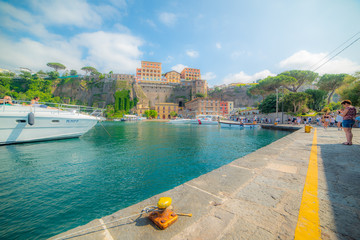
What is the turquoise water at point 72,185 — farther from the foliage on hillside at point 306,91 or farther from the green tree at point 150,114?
the green tree at point 150,114

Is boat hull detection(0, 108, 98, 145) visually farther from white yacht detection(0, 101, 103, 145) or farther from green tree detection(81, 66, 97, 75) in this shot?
green tree detection(81, 66, 97, 75)

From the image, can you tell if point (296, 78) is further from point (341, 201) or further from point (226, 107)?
point (341, 201)

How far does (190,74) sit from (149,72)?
2619cm

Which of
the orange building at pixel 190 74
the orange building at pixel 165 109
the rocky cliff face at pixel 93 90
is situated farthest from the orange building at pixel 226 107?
the rocky cliff face at pixel 93 90

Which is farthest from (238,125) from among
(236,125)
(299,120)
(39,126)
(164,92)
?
(164,92)

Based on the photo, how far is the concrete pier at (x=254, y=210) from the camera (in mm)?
1450

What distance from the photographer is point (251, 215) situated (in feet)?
5.74

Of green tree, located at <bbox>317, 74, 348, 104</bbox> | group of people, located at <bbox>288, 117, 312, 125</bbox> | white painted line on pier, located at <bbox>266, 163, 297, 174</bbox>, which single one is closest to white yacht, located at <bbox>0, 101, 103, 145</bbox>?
white painted line on pier, located at <bbox>266, 163, 297, 174</bbox>

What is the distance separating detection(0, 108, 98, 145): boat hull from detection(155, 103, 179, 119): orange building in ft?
197

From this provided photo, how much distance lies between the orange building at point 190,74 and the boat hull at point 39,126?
8234 cm

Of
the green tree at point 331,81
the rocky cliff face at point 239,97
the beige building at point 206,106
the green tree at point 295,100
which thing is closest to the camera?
the green tree at point 295,100

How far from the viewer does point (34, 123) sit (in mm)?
9961

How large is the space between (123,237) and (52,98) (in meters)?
92.7

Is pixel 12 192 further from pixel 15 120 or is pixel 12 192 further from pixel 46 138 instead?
pixel 46 138
